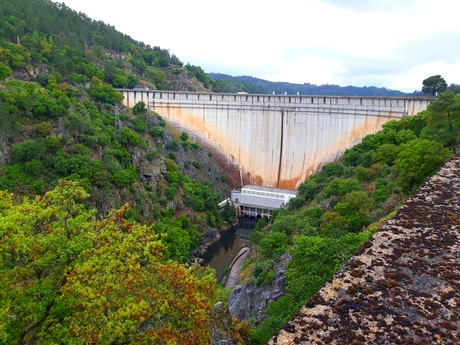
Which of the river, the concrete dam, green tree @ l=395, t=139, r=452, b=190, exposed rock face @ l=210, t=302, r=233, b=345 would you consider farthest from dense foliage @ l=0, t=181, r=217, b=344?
the concrete dam

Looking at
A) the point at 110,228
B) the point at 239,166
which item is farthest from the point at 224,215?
the point at 110,228

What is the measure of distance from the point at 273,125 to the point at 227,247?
16.8 meters

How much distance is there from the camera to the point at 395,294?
4312mm

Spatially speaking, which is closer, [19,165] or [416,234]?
[416,234]

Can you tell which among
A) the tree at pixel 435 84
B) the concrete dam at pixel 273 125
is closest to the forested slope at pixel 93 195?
the concrete dam at pixel 273 125

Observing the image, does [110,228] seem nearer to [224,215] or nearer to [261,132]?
[224,215]

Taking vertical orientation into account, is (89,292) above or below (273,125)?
below

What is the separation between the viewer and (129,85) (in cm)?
5753

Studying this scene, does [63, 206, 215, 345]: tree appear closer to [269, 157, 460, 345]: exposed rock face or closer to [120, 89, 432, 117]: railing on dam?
[269, 157, 460, 345]: exposed rock face

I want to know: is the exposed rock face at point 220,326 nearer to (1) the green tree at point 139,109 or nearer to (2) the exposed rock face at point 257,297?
(2) the exposed rock face at point 257,297

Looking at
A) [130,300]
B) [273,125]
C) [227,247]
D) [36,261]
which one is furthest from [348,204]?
[273,125]

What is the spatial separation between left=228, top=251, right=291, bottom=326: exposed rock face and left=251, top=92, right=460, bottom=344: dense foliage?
49 cm

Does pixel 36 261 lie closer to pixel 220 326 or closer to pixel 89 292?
pixel 89 292

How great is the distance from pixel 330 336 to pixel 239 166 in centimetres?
4427
